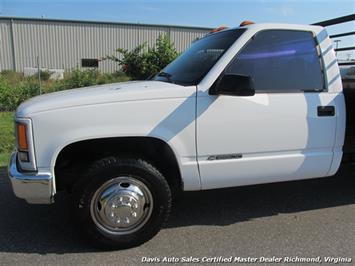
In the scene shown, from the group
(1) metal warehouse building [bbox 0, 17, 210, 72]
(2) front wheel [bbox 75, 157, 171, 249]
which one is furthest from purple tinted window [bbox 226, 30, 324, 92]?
(1) metal warehouse building [bbox 0, 17, 210, 72]

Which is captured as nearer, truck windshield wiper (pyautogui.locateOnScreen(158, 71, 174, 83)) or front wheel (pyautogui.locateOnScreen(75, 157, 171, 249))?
front wheel (pyautogui.locateOnScreen(75, 157, 171, 249))

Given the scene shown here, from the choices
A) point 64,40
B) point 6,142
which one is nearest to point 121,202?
point 6,142

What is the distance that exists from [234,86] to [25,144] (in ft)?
5.88

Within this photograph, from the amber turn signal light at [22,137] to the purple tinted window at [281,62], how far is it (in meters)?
1.82

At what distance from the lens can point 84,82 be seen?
54.0 feet

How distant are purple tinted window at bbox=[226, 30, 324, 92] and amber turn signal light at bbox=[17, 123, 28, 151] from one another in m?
1.82

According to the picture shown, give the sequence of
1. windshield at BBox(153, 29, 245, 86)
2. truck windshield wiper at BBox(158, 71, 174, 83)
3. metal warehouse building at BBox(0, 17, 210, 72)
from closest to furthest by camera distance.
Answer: windshield at BBox(153, 29, 245, 86)
truck windshield wiper at BBox(158, 71, 174, 83)
metal warehouse building at BBox(0, 17, 210, 72)

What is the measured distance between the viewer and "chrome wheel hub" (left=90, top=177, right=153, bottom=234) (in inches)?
132

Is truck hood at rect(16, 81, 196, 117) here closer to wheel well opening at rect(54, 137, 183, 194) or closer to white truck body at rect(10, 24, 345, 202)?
white truck body at rect(10, 24, 345, 202)

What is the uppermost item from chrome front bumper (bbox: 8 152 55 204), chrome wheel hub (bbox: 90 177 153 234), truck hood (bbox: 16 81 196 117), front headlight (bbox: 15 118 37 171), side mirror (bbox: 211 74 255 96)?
side mirror (bbox: 211 74 255 96)

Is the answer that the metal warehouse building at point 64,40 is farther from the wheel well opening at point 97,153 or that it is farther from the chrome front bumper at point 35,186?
the chrome front bumper at point 35,186

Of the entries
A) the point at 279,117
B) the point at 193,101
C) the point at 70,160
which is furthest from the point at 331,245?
the point at 70,160

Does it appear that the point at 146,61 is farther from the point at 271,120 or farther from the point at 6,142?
the point at 271,120

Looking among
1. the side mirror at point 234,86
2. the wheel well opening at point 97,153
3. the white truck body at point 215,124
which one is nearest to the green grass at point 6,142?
the wheel well opening at point 97,153
